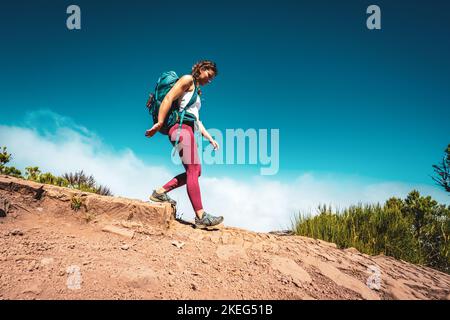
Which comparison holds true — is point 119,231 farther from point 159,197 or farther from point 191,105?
point 191,105

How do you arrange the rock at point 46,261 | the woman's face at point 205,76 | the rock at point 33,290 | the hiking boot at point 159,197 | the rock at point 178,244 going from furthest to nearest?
the hiking boot at point 159,197, the woman's face at point 205,76, the rock at point 178,244, the rock at point 46,261, the rock at point 33,290

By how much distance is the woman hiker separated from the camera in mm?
3253

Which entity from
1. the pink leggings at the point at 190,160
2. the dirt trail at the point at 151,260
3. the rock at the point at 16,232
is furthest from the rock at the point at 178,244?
the rock at the point at 16,232

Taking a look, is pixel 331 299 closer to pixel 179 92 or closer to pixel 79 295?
pixel 79 295

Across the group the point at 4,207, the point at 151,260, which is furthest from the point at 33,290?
the point at 4,207

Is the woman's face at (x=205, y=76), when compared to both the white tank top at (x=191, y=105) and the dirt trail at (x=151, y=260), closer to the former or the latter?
the white tank top at (x=191, y=105)

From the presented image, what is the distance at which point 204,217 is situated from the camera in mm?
3492

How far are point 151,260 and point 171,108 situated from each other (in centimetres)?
190

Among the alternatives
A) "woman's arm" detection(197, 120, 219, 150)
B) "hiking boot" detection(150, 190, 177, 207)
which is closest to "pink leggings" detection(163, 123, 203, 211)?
"woman's arm" detection(197, 120, 219, 150)

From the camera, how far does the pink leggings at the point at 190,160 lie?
3396mm

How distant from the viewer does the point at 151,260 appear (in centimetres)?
246

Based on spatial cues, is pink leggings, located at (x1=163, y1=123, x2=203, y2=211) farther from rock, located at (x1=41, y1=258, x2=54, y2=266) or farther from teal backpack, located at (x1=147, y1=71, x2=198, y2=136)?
rock, located at (x1=41, y1=258, x2=54, y2=266)

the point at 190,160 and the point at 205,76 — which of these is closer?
the point at 190,160

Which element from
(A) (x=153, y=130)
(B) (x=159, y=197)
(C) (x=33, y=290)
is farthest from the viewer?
(B) (x=159, y=197)
